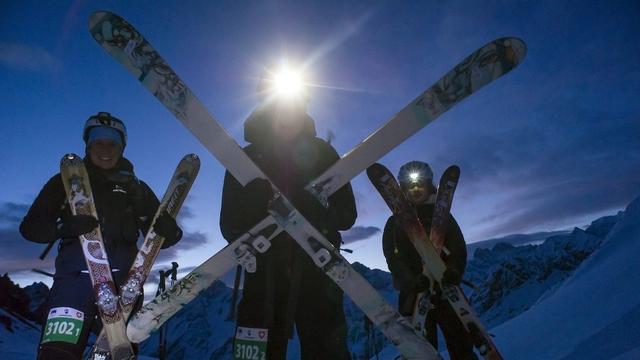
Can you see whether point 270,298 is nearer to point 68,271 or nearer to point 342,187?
point 342,187

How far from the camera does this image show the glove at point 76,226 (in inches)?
137

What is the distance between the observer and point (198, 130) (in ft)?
12.2

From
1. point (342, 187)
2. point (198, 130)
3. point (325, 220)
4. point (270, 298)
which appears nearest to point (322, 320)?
point (270, 298)

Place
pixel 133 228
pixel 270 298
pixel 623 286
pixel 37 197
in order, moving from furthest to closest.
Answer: pixel 623 286 → pixel 133 228 → pixel 37 197 → pixel 270 298

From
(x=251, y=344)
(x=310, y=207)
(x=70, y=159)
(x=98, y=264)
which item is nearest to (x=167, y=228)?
(x=98, y=264)

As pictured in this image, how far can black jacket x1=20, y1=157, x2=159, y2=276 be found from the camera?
350 centimetres

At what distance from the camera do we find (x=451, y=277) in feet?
16.8

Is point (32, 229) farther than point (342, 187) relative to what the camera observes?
No

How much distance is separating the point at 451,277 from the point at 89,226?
4.56 meters

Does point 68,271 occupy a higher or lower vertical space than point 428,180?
lower

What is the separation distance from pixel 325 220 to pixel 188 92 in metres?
1.97

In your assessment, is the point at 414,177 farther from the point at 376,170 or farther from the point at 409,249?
the point at 409,249

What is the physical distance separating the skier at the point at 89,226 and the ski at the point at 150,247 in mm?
94

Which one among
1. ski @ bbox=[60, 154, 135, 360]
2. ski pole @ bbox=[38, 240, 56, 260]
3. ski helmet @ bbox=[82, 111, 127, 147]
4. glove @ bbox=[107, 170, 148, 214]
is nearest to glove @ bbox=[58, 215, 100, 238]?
ski @ bbox=[60, 154, 135, 360]
